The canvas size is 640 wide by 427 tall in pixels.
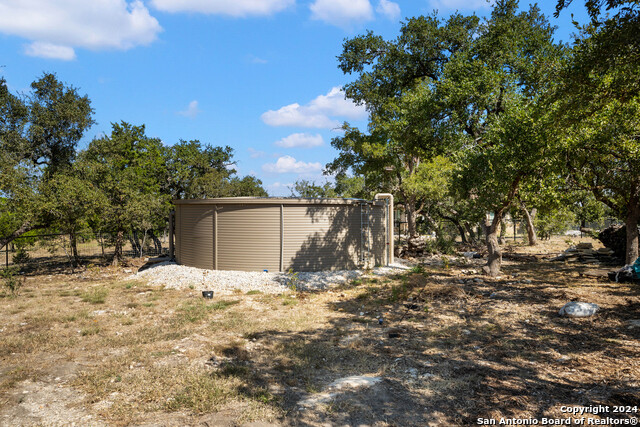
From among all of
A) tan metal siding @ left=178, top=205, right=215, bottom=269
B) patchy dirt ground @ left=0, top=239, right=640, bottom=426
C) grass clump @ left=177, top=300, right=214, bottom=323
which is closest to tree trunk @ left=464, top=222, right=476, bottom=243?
patchy dirt ground @ left=0, top=239, right=640, bottom=426

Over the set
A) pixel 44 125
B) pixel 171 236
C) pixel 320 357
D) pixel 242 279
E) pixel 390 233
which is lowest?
pixel 320 357

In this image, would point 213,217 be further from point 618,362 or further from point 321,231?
point 618,362

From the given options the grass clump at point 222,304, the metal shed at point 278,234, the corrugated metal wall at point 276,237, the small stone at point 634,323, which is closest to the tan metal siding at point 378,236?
the metal shed at point 278,234

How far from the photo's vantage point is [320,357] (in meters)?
7.21

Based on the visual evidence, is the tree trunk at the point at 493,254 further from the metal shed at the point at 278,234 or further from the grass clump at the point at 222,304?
the grass clump at the point at 222,304

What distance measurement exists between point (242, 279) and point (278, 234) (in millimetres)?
2454

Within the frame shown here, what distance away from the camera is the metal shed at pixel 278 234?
52.1ft

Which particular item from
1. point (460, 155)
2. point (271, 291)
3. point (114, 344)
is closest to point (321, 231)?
point (271, 291)

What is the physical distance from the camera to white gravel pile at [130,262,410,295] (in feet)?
46.1

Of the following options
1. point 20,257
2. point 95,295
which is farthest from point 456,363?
point 20,257

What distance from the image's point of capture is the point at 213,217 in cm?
1631

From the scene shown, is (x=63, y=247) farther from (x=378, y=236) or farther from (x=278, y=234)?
(x=378, y=236)

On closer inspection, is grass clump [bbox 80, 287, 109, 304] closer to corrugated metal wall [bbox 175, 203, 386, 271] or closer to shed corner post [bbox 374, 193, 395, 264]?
corrugated metal wall [bbox 175, 203, 386, 271]

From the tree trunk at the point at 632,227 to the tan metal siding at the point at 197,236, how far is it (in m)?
16.7
